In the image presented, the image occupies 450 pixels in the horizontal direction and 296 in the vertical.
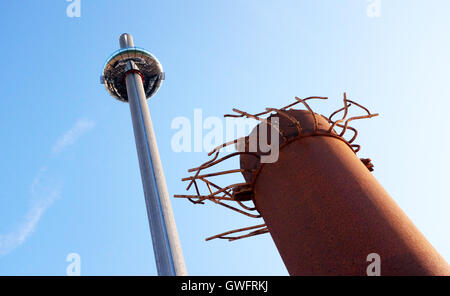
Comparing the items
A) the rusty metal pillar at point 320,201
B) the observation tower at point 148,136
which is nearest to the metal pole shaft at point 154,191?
the observation tower at point 148,136

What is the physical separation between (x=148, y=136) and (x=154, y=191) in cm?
483

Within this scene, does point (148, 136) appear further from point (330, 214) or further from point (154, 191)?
point (330, 214)

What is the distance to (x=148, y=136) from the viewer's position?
3027cm

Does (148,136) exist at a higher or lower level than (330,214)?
higher

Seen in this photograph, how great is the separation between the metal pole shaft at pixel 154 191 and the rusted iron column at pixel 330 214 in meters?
17.2

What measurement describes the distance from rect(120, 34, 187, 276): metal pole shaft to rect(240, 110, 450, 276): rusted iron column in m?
17.2

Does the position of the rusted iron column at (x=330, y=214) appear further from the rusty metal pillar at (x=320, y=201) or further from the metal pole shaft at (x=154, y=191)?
the metal pole shaft at (x=154, y=191)

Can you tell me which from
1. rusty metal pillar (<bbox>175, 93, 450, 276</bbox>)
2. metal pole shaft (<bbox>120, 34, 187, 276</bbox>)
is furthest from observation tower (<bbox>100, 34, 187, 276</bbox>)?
rusty metal pillar (<bbox>175, 93, 450, 276</bbox>)

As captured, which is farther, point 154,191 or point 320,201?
point 154,191

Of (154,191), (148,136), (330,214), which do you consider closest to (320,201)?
(330,214)

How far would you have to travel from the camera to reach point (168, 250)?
23219 millimetres

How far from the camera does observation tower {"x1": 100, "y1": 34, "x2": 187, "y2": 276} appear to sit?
23.3 metres
